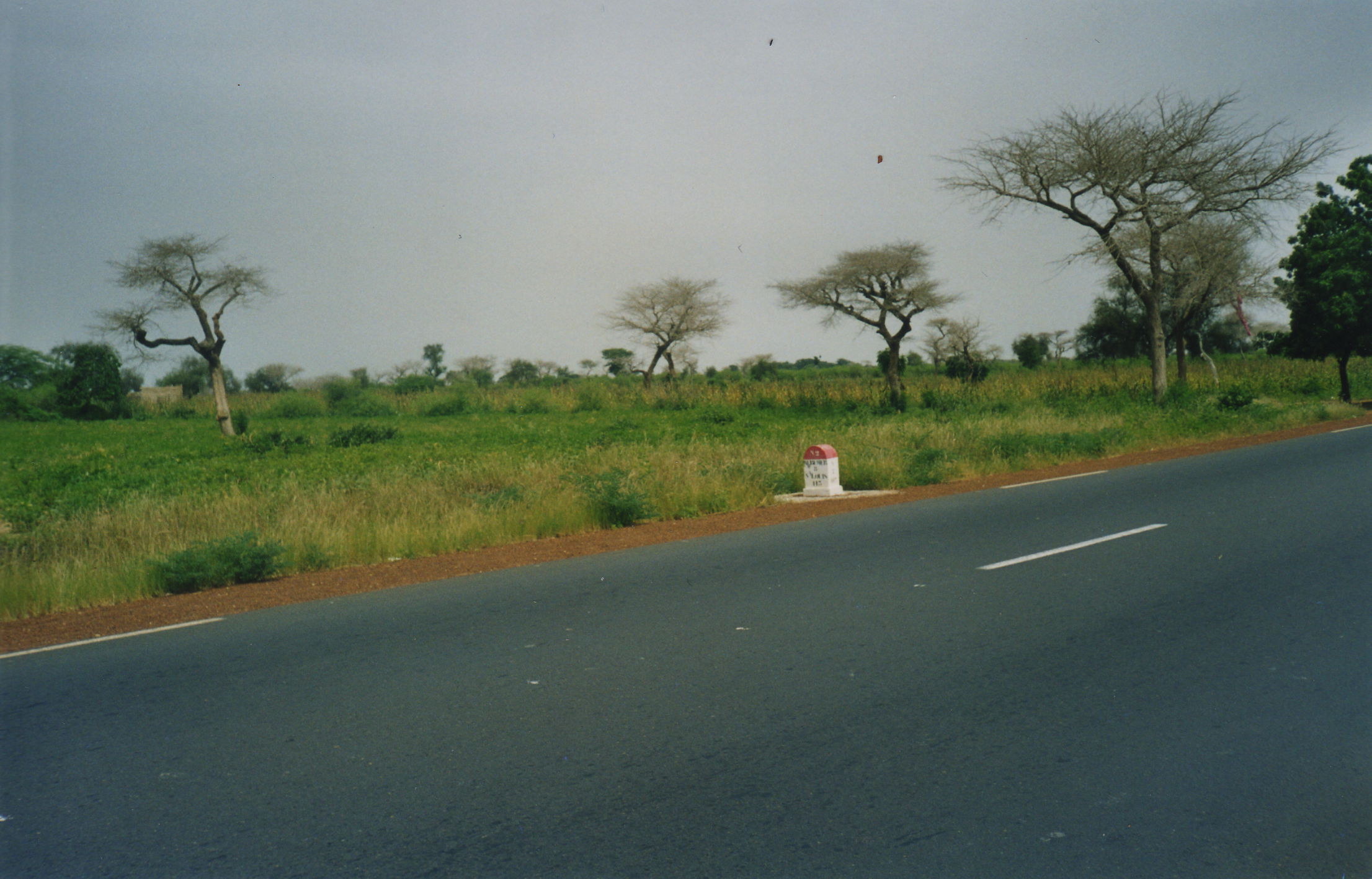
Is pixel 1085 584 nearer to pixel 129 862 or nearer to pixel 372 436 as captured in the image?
pixel 129 862

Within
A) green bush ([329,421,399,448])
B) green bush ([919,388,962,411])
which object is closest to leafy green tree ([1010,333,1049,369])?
green bush ([919,388,962,411])

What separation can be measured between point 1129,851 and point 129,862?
3671 millimetres

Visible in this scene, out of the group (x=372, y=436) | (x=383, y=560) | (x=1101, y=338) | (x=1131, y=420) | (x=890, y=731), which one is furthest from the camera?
(x=1101, y=338)

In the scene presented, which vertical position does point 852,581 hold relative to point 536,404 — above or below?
below

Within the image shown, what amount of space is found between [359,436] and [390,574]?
20.4 m

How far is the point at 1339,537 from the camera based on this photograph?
29.2ft

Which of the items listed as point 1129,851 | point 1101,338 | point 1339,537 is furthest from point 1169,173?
point 1101,338

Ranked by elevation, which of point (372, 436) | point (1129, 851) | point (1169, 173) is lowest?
point (1129, 851)

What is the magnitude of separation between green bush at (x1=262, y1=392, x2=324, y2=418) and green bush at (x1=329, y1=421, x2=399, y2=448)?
19531mm

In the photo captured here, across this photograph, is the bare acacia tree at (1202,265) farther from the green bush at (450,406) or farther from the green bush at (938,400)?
the green bush at (450,406)

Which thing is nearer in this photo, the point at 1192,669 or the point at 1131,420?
the point at 1192,669

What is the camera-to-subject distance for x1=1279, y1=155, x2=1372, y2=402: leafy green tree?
3359 centimetres

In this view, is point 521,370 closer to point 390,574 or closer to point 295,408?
point 295,408

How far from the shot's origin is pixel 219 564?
31.5ft
